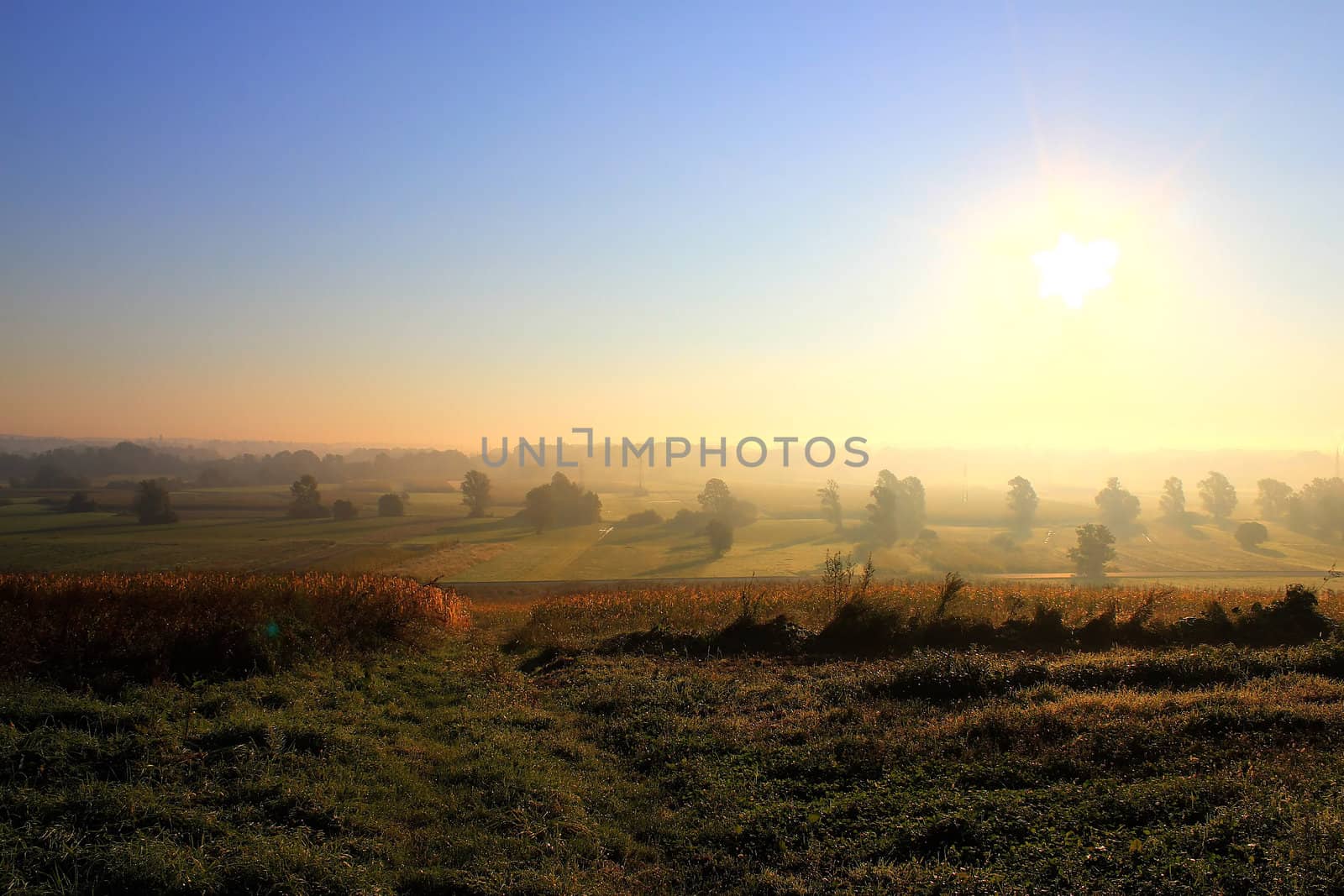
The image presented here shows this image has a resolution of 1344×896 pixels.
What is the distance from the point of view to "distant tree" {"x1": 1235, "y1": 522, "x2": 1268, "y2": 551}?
60375 millimetres

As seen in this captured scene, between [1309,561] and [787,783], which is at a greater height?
[787,783]

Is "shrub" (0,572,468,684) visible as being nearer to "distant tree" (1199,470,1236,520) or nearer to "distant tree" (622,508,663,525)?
"distant tree" (622,508,663,525)

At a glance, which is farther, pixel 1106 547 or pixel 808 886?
pixel 1106 547

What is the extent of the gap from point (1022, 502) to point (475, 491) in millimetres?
57621

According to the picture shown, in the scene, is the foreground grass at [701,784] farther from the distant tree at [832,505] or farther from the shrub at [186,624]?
the distant tree at [832,505]

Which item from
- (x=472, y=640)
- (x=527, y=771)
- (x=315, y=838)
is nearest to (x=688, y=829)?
(x=527, y=771)

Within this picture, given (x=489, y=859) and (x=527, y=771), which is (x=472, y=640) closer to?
(x=527, y=771)

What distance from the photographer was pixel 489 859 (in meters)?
5.42

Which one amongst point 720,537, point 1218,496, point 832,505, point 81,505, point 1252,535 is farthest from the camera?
point 832,505

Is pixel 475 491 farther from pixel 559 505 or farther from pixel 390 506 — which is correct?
pixel 559 505

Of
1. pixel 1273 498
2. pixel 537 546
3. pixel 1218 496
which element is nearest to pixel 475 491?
pixel 537 546

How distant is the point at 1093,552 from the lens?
185 ft

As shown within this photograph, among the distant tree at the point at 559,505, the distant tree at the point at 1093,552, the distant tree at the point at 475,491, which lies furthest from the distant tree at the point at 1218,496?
the distant tree at the point at 475,491

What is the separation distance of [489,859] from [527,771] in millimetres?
→ 1920
